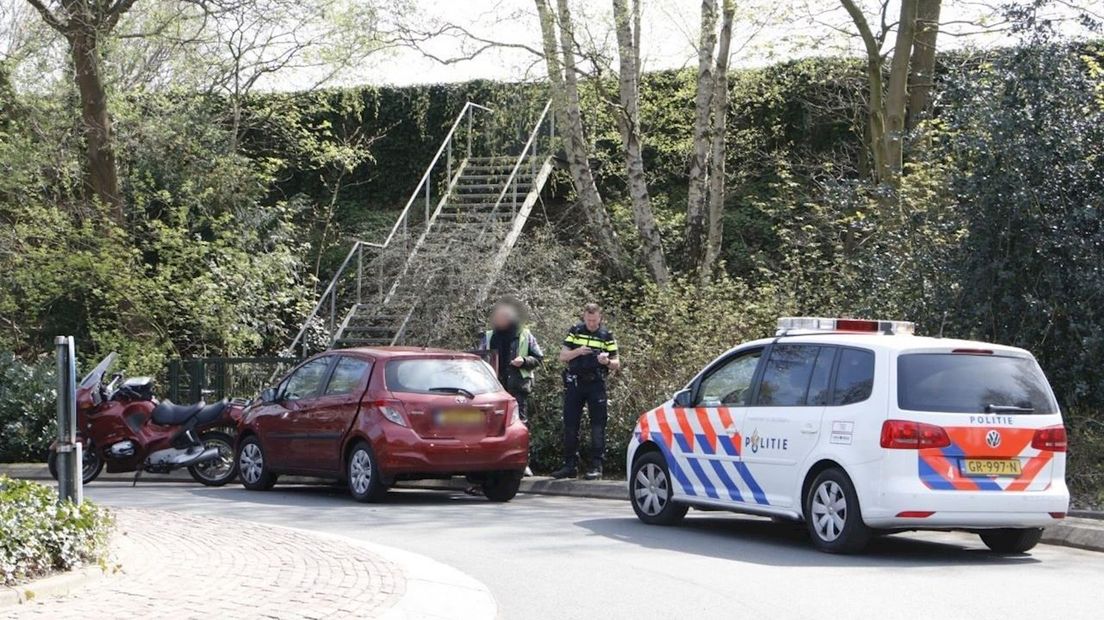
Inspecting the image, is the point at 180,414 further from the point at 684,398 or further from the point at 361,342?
the point at 684,398

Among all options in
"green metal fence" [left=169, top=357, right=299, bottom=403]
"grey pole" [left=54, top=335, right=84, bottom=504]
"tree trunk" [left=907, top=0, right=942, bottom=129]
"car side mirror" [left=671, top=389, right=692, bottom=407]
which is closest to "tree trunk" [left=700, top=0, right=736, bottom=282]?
"tree trunk" [left=907, top=0, right=942, bottom=129]

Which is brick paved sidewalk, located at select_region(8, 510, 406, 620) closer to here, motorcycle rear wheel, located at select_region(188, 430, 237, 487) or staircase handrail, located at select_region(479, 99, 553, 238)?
motorcycle rear wheel, located at select_region(188, 430, 237, 487)

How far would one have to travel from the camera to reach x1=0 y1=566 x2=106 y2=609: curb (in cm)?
757

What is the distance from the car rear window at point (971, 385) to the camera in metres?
10.5

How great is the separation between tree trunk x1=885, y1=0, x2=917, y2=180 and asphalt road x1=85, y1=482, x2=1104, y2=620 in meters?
7.92

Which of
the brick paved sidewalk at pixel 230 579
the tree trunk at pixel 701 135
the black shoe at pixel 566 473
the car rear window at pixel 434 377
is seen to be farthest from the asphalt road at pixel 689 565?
the tree trunk at pixel 701 135

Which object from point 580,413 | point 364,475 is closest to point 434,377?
point 364,475

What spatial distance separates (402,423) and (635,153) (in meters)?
8.83

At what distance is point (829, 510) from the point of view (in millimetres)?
10805

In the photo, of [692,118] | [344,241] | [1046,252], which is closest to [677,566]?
[1046,252]

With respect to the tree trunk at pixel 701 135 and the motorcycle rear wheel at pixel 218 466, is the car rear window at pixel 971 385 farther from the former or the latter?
the tree trunk at pixel 701 135

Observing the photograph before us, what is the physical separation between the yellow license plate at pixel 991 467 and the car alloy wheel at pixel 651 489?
9.84ft

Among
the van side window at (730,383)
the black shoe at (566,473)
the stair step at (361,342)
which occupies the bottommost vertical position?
the black shoe at (566,473)

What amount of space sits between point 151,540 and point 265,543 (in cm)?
82
